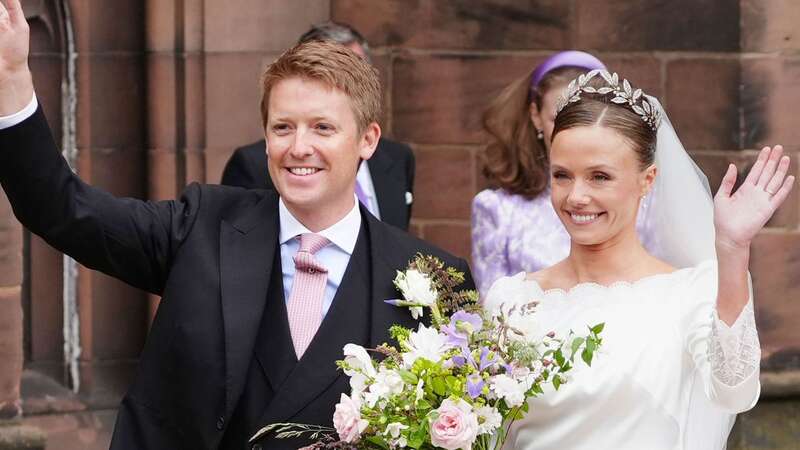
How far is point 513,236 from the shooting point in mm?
5930

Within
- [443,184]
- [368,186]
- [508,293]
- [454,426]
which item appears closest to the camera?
[454,426]

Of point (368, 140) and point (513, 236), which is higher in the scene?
point (368, 140)

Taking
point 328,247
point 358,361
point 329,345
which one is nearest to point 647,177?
point 328,247

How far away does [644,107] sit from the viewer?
428 cm

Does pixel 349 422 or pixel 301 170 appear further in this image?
pixel 301 170

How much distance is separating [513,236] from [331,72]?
6.84 ft

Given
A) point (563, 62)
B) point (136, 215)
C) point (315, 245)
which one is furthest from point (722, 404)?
point (563, 62)

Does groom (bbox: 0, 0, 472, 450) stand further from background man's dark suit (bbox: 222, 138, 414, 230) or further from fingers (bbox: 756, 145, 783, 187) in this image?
background man's dark suit (bbox: 222, 138, 414, 230)

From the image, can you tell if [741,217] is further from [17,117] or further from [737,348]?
[17,117]

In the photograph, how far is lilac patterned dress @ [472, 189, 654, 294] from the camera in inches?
232

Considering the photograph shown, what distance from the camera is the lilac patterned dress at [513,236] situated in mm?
5883

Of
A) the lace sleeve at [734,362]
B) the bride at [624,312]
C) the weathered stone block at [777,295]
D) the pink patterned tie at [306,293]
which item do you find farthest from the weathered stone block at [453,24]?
the lace sleeve at [734,362]

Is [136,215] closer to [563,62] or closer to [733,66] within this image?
[563,62]

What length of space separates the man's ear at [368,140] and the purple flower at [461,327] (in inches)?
25.0
